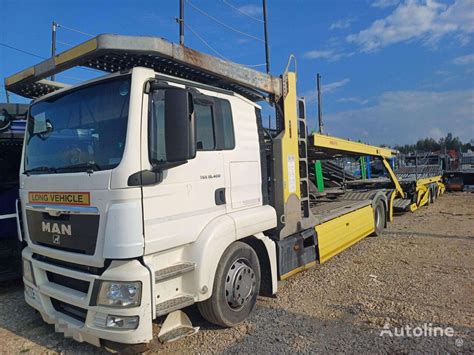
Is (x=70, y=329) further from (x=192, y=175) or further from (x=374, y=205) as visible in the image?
(x=374, y=205)

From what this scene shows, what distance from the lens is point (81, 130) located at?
3.19 metres

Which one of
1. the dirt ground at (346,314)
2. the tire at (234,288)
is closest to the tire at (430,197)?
the dirt ground at (346,314)

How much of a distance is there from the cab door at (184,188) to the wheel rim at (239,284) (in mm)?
620

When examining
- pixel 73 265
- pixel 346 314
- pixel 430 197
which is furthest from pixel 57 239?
pixel 430 197

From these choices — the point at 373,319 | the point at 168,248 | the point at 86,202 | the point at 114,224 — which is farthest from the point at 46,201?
the point at 373,319

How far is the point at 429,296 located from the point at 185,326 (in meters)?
3.11

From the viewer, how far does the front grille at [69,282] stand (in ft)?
9.89

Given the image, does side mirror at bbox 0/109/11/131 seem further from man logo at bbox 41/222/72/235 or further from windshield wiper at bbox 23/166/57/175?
man logo at bbox 41/222/72/235

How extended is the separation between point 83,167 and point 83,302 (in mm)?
1096

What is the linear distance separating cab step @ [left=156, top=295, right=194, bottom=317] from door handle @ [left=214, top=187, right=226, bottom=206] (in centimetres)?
94

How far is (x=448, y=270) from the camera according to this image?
550cm

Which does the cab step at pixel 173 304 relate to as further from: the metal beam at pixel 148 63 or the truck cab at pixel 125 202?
the metal beam at pixel 148 63

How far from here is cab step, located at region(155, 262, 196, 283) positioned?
2919 mm

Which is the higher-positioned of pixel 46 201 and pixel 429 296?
pixel 46 201
